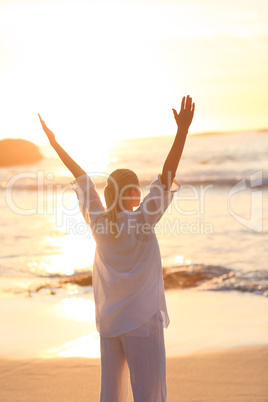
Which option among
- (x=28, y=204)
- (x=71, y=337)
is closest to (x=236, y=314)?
(x=71, y=337)

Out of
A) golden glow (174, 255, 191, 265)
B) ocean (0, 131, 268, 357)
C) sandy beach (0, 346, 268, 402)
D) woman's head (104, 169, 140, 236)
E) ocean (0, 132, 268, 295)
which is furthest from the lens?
golden glow (174, 255, 191, 265)

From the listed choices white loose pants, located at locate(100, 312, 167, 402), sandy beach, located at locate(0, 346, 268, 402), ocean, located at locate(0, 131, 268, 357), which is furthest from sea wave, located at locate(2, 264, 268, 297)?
white loose pants, located at locate(100, 312, 167, 402)

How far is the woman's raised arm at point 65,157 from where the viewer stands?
3488 millimetres

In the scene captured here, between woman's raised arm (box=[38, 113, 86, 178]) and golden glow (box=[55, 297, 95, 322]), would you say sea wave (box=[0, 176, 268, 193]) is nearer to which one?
golden glow (box=[55, 297, 95, 322])

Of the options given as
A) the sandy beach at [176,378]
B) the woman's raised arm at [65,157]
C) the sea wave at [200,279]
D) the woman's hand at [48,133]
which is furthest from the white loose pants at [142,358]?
the sea wave at [200,279]

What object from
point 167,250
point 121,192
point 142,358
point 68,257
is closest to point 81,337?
point 142,358

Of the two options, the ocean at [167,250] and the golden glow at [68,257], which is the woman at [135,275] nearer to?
the ocean at [167,250]

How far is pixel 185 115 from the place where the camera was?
3143mm

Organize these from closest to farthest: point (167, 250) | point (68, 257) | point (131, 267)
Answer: point (131, 267), point (68, 257), point (167, 250)

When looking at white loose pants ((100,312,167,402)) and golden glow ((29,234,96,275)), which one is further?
golden glow ((29,234,96,275))

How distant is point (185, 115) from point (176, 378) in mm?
3062

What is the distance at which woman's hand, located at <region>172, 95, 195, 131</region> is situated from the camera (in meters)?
3.14

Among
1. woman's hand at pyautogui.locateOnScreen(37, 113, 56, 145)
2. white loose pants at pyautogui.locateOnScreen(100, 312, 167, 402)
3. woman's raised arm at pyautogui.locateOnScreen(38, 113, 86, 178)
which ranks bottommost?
white loose pants at pyautogui.locateOnScreen(100, 312, 167, 402)

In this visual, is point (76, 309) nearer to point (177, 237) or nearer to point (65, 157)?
point (65, 157)
